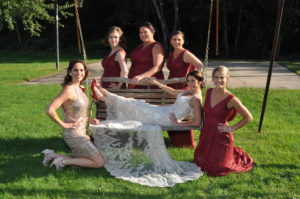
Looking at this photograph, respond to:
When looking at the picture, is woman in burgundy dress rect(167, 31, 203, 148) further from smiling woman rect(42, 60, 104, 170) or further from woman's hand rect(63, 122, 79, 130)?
woman's hand rect(63, 122, 79, 130)

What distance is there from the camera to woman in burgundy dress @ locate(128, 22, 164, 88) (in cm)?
525

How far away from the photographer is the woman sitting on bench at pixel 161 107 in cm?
469

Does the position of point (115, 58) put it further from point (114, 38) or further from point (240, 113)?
point (240, 113)

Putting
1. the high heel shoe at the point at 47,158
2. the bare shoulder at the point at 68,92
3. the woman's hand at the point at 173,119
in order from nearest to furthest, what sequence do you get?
the bare shoulder at the point at 68,92
the high heel shoe at the point at 47,158
the woman's hand at the point at 173,119

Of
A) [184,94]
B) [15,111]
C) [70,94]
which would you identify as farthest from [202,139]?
[15,111]

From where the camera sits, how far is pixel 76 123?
4.36 m

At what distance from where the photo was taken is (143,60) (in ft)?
17.8

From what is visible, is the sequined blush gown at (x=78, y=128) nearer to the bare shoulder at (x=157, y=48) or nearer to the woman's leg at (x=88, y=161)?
the woman's leg at (x=88, y=161)

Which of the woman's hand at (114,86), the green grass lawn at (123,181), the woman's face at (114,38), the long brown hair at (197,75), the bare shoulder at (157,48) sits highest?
the woman's face at (114,38)

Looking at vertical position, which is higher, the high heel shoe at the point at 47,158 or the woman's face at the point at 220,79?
the woman's face at the point at 220,79

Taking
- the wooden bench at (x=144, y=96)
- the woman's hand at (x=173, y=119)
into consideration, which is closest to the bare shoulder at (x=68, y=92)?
the wooden bench at (x=144, y=96)

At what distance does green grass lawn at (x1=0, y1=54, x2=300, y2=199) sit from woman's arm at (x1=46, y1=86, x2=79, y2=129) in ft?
1.94

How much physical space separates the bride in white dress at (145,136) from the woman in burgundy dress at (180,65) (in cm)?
35

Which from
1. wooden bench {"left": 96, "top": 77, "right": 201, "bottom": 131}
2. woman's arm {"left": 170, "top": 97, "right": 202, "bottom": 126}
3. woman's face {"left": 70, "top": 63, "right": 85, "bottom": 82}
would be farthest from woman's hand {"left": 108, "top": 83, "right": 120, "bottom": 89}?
woman's arm {"left": 170, "top": 97, "right": 202, "bottom": 126}
